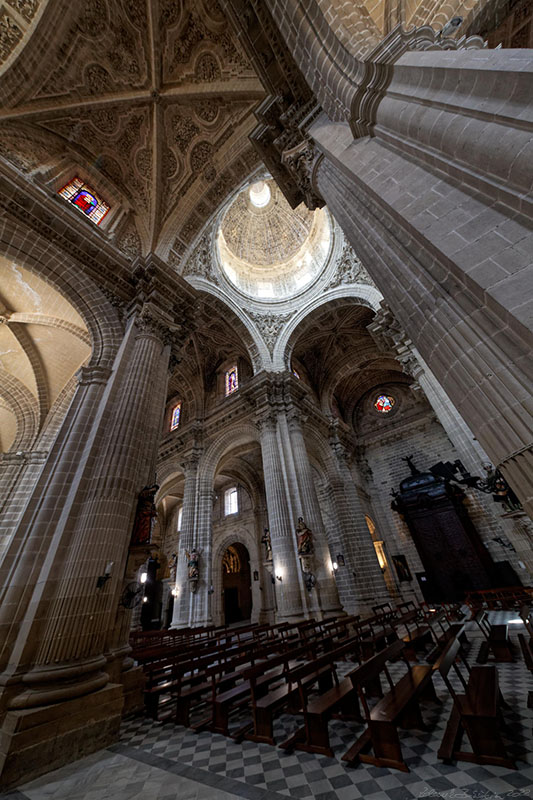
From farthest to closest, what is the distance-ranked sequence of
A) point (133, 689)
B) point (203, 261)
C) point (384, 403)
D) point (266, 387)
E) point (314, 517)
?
point (384, 403) < point (266, 387) < point (203, 261) < point (314, 517) < point (133, 689)

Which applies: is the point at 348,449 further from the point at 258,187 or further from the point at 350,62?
the point at 258,187

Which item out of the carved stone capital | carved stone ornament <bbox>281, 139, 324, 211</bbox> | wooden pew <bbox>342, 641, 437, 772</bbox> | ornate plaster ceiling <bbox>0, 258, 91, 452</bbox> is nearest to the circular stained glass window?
carved stone ornament <bbox>281, 139, 324, 211</bbox>

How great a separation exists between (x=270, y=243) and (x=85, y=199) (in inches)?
420

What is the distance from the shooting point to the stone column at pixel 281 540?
355 inches

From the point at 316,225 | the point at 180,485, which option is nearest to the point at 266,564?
the point at 180,485

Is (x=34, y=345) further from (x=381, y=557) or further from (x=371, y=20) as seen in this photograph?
(x=381, y=557)

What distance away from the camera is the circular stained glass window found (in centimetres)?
1838

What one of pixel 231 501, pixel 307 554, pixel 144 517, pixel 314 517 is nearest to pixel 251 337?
pixel 314 517

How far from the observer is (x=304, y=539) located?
9516 millimetres

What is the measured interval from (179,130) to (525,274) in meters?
12.0

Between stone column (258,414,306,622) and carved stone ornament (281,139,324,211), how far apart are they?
8.30 meters

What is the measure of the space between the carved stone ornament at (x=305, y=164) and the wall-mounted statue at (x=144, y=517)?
23.1 ft

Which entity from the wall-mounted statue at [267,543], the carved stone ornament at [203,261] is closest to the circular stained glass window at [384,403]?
the wall-mounted statue at [267,543]

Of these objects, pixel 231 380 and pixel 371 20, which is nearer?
pixel 371 20
